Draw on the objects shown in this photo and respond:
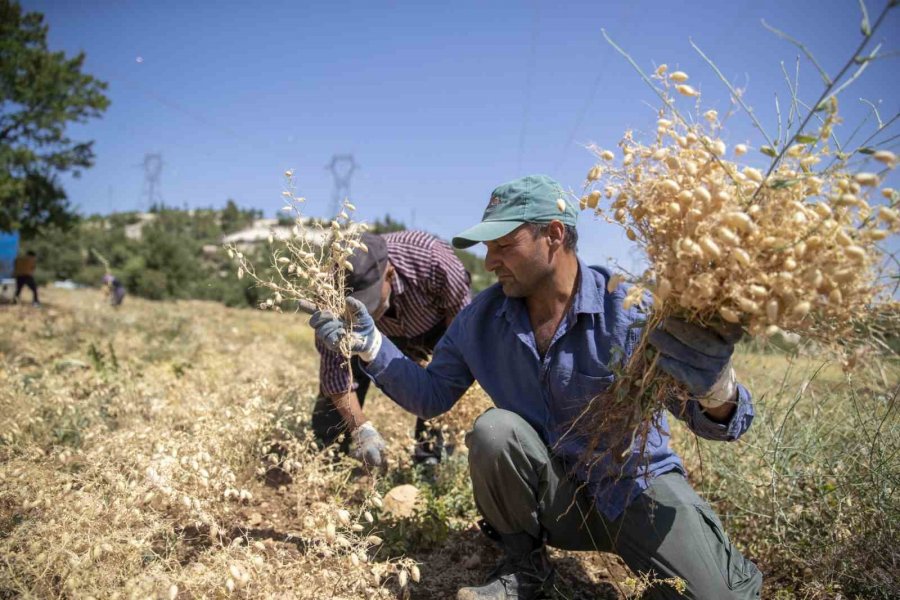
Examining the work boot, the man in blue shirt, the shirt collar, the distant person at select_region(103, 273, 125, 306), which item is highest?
the shirt collar

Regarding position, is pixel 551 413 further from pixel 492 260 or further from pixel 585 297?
pixel 492 260

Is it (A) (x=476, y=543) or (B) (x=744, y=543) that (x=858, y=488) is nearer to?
(B) (x=744, y=543)

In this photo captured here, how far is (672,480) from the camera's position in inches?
86.4

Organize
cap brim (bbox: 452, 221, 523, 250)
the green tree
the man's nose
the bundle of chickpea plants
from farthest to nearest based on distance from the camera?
the green tree < the man's nose < cap brim (bbox: 452, 221, 523, 250) < the bundle of chickpea plants

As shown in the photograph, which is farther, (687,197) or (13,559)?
(13,559)

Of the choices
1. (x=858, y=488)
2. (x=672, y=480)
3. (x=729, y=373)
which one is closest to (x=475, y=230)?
(x=729, y=373)

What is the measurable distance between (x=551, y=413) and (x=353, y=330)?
89 centimetres

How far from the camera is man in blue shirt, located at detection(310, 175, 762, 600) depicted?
2.04m

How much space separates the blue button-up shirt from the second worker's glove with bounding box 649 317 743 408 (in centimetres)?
19

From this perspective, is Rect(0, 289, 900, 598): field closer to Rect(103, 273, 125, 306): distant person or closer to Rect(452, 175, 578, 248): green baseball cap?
Rect(452, 175, 578, 248): green baseball cap

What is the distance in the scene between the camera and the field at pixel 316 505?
6.42 ft

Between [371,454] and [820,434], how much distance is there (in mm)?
2106

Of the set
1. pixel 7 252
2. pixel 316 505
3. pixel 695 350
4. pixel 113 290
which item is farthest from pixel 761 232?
pixel 7 252

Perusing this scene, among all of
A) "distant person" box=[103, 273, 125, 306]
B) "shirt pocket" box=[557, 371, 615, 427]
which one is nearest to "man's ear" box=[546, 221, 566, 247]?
"shirt pocket" box=[557, 371, 615, 427]
